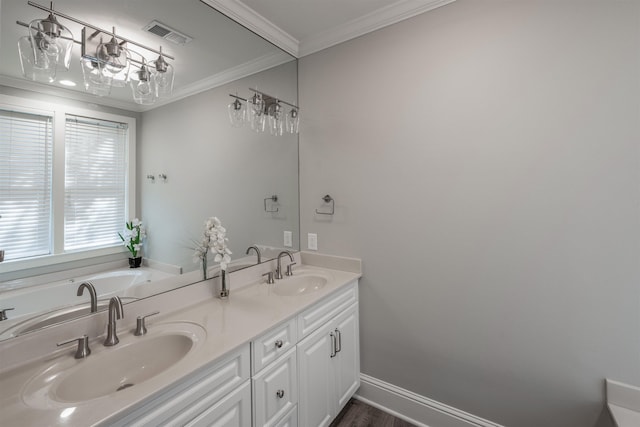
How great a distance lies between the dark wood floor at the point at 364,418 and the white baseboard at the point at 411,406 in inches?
1.4

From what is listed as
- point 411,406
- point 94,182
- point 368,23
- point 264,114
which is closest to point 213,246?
point 94,182

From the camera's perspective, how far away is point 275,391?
51.3 inches

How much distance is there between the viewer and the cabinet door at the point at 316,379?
1471mm

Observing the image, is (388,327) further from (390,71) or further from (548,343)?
(390,71)

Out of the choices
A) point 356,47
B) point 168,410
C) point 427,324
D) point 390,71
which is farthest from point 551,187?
point 168,410

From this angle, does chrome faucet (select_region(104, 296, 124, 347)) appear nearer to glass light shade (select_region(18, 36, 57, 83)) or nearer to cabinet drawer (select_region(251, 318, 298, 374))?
cabinet drawer (select_region(251, 318, 298, 374))

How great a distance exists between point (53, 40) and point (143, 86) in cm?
35

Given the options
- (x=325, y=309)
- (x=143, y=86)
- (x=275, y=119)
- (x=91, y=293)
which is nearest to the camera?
(x=91, y=293)

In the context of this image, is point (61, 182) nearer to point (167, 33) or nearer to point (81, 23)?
point (81, 23)

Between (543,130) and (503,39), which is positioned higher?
(503,39)

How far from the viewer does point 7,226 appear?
103 centimetres

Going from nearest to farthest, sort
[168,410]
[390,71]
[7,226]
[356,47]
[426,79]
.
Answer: [168,410], [7,226], [426,79], [390,71], [356,47]

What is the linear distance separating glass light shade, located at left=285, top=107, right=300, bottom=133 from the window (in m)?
1.16

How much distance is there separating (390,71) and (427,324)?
5.56 ft
